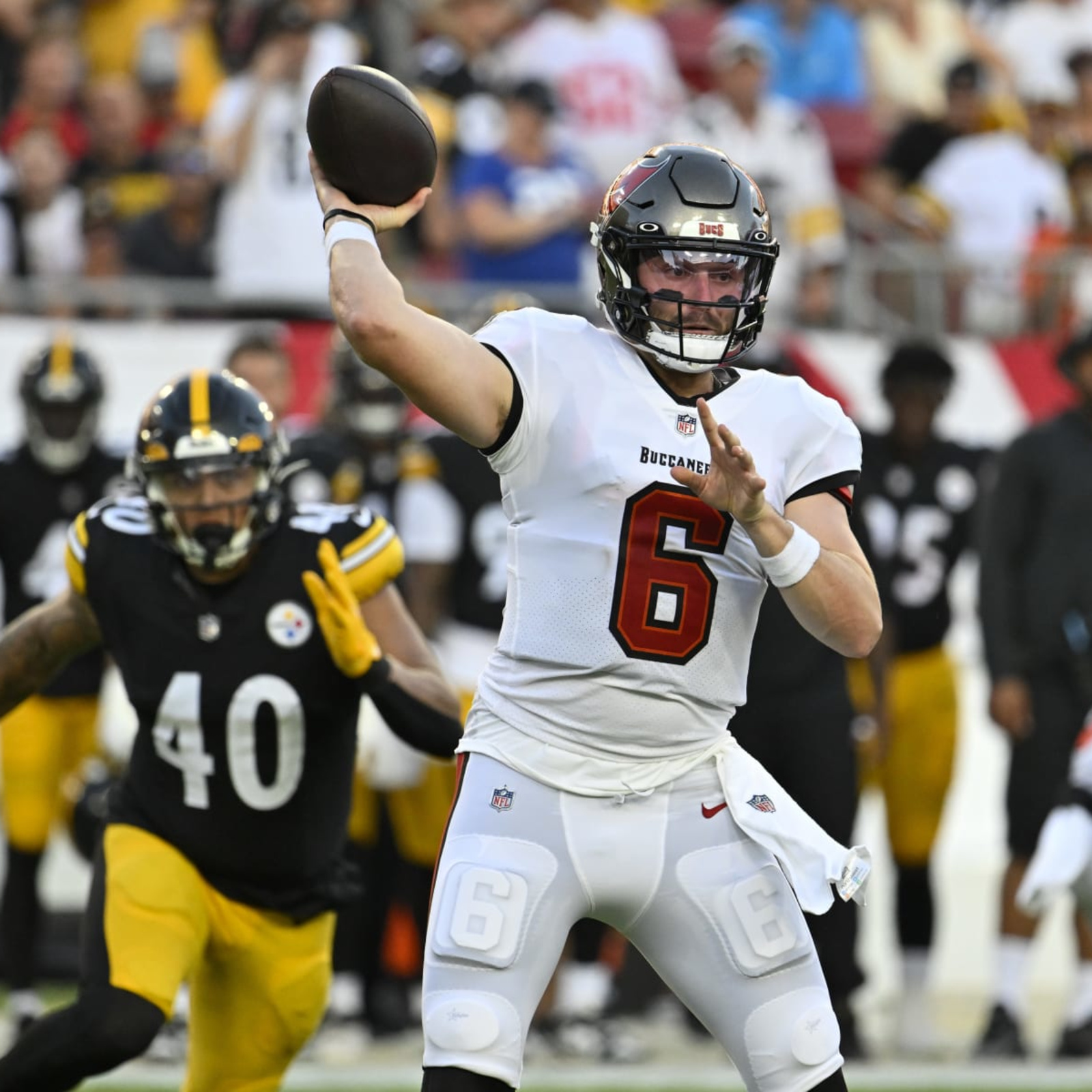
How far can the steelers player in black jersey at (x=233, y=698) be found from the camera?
179 inches

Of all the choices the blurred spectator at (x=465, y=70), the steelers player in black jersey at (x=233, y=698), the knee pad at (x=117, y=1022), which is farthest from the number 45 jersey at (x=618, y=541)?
the blurred spectator at (x=465, y=70)

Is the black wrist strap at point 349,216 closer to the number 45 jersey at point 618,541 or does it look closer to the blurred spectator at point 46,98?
the number 45 jersey at point 618,541

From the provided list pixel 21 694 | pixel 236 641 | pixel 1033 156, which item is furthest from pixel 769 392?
pixel 1033 156

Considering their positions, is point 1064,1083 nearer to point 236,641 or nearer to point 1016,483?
point 1016,483

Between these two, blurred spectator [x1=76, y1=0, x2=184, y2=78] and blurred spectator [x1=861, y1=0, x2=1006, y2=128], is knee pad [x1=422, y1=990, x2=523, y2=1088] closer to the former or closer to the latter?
blurred spectator [x1=76, y1=0, x2=184, y2=78]

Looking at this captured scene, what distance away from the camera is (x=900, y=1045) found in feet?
23.5

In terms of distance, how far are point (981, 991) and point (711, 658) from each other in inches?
201

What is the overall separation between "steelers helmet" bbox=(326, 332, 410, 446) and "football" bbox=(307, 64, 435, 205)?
11.9ft

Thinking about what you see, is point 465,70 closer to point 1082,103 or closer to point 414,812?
point 1082,103

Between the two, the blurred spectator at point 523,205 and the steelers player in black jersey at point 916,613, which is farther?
the blurred spectator at point 523,205

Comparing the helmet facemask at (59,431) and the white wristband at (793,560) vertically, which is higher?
the white wristband at (793,560)

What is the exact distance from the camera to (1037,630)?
7.15m

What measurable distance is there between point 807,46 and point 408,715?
710cm

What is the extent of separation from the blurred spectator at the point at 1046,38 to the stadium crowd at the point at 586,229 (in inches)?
0.6
